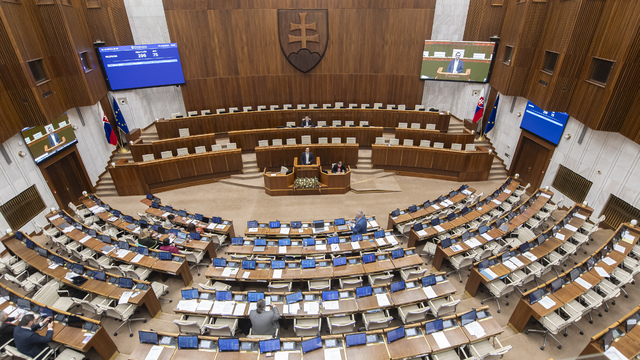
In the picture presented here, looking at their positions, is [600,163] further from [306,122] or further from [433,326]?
[306,122]

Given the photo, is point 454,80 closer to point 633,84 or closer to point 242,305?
point 633,84

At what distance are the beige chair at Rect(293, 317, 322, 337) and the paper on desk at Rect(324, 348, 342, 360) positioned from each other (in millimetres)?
662

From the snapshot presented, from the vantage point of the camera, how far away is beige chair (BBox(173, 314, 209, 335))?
636 cm

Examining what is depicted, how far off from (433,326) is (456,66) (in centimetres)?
1375

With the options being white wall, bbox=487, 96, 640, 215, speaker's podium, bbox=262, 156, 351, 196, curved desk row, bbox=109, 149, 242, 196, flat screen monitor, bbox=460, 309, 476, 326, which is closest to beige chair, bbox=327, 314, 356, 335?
flat screen monitor, bbox=460, 309, 476, 326

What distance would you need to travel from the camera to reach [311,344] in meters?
5.76

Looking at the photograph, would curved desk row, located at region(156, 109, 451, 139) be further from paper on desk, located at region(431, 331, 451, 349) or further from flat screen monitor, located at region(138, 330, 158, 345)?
paper on desk, located at region(431, 331, 451, 349)

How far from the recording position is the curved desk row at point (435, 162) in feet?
43.6

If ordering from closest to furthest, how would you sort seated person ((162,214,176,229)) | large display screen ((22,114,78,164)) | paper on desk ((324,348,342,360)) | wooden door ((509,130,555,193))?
paper on desk ((324,348,342,360)) < seated person ((162,214,176,229)) < large display screen ((22,114,78,164)) < wooden door ((509,130,555,193))

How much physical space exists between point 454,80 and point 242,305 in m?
14.9

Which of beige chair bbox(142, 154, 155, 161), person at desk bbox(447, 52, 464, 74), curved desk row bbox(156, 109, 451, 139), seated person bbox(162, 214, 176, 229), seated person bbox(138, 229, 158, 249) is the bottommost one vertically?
seated person bbox(162, 214, 176, 229)

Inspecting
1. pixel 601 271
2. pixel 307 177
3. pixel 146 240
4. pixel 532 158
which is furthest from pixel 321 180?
pixel 601 271

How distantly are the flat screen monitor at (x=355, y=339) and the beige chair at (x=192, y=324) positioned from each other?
10.1 feet

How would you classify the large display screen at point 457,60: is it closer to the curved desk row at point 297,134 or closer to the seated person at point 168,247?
the curved desk row at point 297,134
